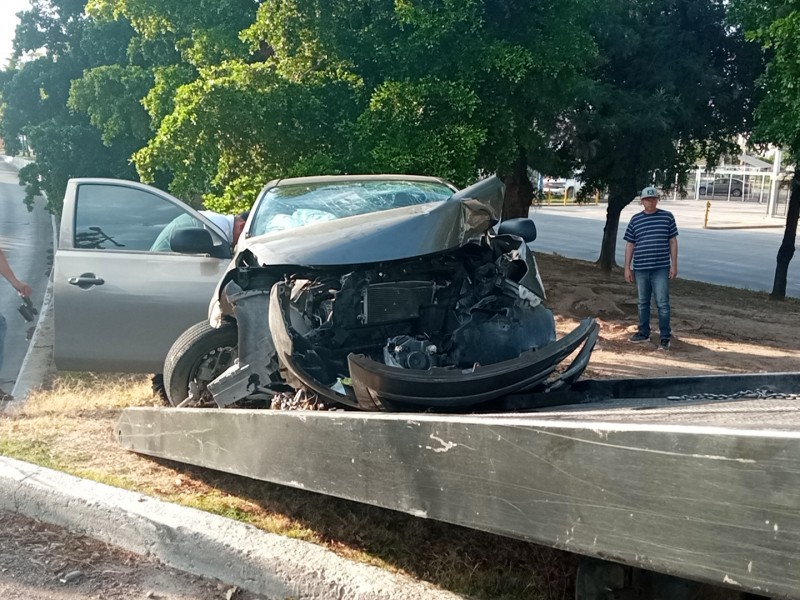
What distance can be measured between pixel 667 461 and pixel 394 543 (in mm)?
1653

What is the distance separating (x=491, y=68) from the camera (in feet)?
28.8

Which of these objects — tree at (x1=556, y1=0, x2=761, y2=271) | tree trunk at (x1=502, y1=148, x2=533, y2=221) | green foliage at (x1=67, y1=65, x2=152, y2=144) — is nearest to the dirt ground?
tree trunk at (x1=502, y1=148, x2=533, y2=221)

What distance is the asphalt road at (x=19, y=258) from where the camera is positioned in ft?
34.5

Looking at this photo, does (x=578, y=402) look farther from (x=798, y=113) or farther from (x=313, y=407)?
(x=798, y=113)

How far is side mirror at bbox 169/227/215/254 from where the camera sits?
5.32 meters

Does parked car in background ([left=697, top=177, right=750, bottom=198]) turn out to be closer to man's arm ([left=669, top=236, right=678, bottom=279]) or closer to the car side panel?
man's arm ([left=669, top=236, right=678, bottom=279])

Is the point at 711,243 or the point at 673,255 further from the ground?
the point at 673,255

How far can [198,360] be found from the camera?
4777 mm

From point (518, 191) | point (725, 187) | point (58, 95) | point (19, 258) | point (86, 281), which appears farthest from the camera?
point (725, 187)

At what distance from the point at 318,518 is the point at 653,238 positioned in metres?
5.97

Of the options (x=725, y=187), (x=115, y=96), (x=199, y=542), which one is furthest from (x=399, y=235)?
(x=725, y=187)

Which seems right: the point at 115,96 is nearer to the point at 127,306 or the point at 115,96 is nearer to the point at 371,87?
the point at 371,87

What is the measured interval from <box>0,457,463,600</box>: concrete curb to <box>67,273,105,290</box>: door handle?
6.43 feet

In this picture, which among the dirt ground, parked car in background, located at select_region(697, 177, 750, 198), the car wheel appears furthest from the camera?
parked car in background, located at select_region(697, 177, 750, 198)
